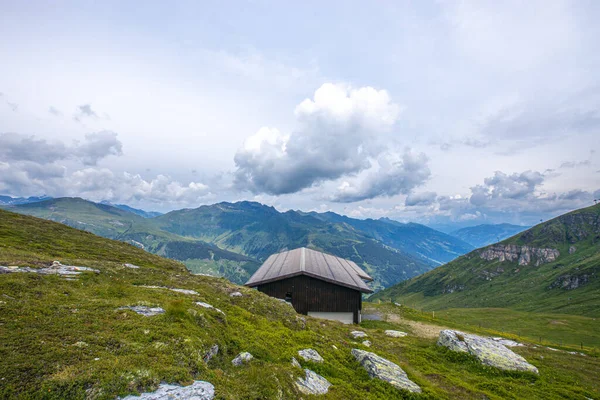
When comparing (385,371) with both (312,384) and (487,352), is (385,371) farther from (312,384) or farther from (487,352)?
(487,352)

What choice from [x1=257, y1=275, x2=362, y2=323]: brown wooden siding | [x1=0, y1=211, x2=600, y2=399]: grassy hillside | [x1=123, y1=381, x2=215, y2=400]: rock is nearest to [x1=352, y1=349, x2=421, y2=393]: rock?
[x1=0, y1=211, x2=600, y2=399]: grassy hillside

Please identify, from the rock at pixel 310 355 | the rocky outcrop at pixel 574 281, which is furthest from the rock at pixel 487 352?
the rocky outcrop at pixel 574 281

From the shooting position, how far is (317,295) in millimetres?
42375

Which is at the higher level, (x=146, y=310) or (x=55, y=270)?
(x=55, y=270)

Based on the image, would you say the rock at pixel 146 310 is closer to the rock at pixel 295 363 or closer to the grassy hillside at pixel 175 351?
the grassy hillside at pixel 175 351

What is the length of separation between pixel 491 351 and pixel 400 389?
1398 centimetres

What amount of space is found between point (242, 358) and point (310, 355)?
451 cm

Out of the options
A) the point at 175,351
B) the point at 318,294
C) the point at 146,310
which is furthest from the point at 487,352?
the point at 146,310

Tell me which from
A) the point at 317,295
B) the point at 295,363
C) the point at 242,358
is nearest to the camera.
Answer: the point at 242,358

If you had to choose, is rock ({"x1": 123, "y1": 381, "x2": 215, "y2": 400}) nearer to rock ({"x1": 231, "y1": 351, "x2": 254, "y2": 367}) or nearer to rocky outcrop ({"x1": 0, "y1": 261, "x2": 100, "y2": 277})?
rock ({"x1": 231, "y1": 351, "x2": 254, "y2": 367})

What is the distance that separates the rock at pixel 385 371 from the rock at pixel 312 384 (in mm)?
3669

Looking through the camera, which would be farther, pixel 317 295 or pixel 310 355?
pixel 317 295

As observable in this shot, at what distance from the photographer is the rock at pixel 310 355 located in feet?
51.0

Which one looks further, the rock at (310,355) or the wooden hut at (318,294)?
the wooden hut at (318,294)
